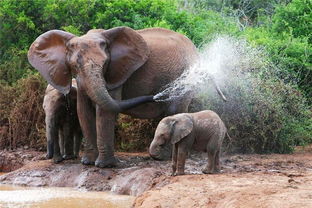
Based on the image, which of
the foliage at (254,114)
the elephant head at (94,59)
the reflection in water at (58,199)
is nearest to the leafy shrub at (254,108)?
the foliage at (254,114)

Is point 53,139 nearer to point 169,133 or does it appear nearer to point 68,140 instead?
point 68,140

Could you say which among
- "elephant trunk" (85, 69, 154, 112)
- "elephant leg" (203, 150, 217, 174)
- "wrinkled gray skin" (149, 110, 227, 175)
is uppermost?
"elephant trunk" (85, 69, 154, 112)

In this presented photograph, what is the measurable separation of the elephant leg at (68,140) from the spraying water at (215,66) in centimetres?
170

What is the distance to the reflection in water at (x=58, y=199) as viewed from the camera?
375 inches

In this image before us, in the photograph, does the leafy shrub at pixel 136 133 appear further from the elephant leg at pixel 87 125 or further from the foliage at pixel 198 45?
the elephant leg at pixel 87 125

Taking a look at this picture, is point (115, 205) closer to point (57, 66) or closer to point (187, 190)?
point (187, 190)

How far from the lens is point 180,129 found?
1029 cm

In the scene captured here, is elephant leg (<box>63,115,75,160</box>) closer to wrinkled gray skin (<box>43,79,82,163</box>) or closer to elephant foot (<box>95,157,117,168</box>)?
wrinkled gray skin (<box>43,79,82,163</box>)

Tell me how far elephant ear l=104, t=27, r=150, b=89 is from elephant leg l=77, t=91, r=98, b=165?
1.70 ft

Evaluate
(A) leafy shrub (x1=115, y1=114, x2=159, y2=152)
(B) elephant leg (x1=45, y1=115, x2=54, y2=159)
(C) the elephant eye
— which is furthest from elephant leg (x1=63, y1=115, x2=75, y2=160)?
(A) leafy shrub (x1=115, y1=114, x2=159, y2=152)

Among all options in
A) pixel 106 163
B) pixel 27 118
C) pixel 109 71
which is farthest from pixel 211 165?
pixel 27 118

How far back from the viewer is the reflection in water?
9516 mm

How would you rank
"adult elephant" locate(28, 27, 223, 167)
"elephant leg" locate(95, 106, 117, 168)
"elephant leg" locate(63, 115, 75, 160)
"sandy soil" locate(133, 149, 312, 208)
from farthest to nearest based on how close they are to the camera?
"elephant leg" locate(63, 115, 75, 160) < "elephant leg" locate(95, 106, 117, 168) < "adult elephant" locate(28, 27, 223, 167) < "sandy soil" locate(133, 149, 312, 208)

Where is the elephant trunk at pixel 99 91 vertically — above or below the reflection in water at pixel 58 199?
above
